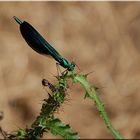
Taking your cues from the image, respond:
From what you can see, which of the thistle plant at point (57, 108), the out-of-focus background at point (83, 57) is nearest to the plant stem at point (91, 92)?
the thistle plant at point (57, 108)

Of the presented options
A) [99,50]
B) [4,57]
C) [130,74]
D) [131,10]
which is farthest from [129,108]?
[4,57]

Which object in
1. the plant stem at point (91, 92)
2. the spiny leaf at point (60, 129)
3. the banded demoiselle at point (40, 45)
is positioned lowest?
the spiny leaf at point (60, 129)

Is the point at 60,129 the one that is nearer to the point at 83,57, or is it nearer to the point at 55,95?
the point at 55,95

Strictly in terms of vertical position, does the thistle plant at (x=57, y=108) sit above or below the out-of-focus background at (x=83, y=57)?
below

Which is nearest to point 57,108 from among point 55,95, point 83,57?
point 55,95

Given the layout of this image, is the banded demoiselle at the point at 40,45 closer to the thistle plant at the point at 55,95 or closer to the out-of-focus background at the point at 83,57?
the thistle plant at the point at 55,95

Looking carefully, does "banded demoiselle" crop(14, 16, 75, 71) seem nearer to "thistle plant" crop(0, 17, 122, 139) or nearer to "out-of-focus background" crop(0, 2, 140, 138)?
"thistle plant" crop(0, 17, 122, 139)

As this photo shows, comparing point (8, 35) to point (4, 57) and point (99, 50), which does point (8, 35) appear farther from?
point (99, 50)

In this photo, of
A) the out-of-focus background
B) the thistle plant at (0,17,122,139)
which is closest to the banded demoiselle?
the thistle plant at (0,17,122,139)
